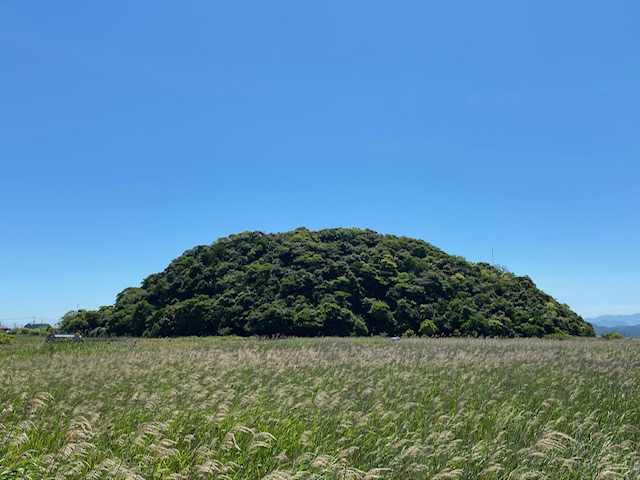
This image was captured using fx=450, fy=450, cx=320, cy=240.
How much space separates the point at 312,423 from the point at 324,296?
114 feet

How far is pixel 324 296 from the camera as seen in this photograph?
135ft

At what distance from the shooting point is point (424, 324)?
3888 cm

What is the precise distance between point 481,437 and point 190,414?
13.6ft

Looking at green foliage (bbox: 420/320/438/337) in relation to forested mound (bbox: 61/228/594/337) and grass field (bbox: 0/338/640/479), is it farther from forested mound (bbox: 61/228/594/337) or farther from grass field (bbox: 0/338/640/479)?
grass field (bbox: 0/338/640/479)

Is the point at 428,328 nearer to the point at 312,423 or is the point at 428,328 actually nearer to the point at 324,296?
the point at 324,296

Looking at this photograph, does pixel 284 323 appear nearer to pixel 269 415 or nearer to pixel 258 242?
pixel 258 242

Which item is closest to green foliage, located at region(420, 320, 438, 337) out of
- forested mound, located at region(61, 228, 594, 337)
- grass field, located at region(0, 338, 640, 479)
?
forested mound, located at region(61, 228, 594, 337)

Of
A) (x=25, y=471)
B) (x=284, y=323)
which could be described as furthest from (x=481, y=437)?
(x=284, y=323)

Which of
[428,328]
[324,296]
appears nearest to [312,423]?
[428,328]

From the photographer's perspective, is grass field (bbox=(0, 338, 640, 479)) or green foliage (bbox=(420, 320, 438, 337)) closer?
grass field (bbox=(0, 338, 640, 479))

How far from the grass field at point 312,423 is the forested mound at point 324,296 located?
27.1m

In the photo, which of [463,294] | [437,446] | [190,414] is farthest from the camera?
[463,294]

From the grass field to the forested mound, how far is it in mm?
27147

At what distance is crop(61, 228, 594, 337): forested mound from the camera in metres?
38.7
